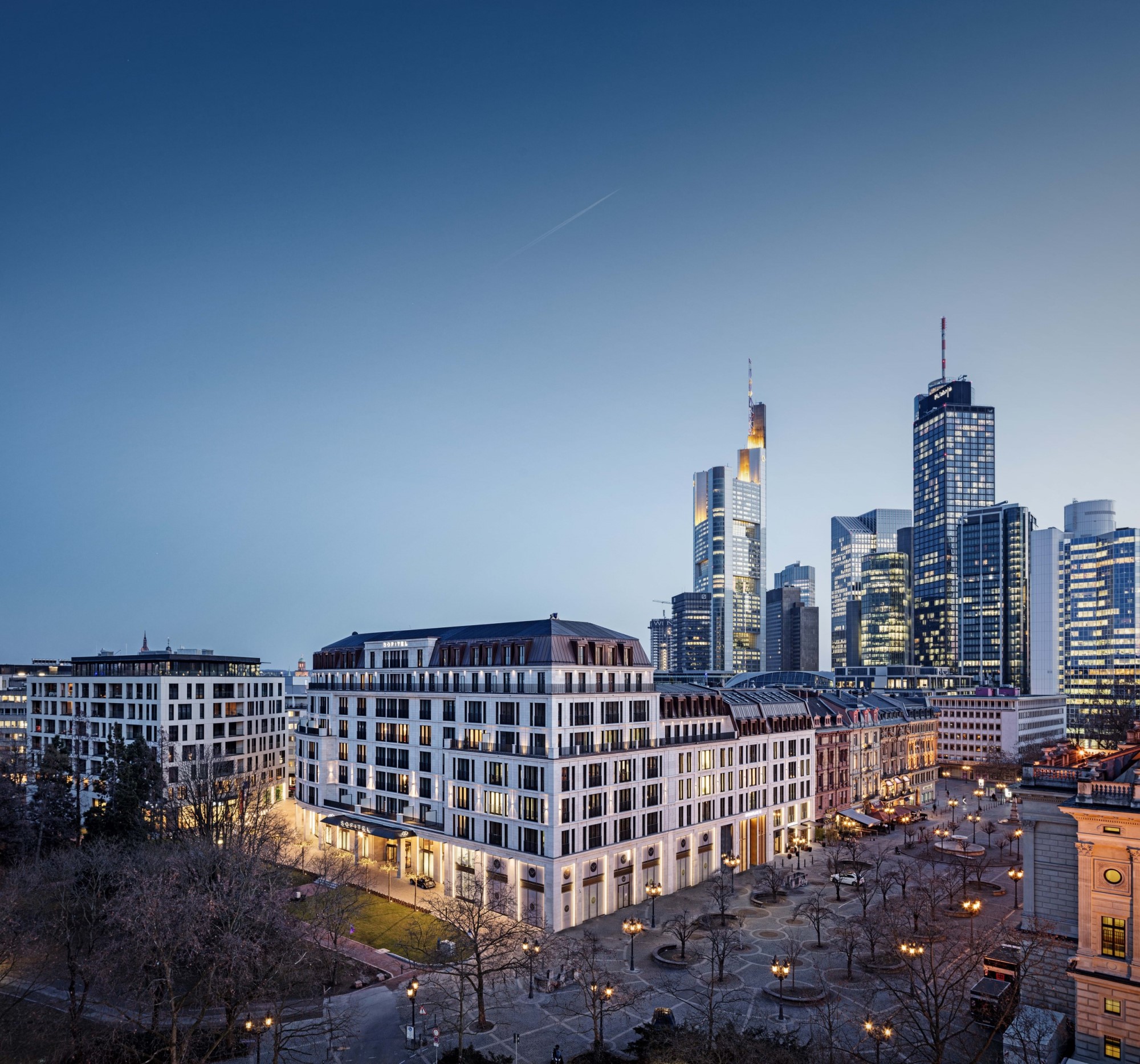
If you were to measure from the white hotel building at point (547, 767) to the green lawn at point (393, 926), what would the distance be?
6361mm

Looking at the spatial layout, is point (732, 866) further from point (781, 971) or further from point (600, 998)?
point (600, 998)

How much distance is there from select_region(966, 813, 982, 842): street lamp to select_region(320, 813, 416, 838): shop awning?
71.5 m

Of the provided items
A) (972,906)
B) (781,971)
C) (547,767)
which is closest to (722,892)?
(781,971)

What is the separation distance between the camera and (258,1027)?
45.8 meters

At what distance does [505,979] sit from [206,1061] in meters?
20.9

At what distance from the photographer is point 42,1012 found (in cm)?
4966

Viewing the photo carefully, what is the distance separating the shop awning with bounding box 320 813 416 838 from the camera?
83750mm

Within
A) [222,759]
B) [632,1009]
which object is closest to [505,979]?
[632,1009]

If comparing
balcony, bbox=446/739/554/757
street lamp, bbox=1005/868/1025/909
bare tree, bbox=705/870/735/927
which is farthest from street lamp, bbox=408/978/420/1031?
street lamp, bbox=1005/868/1025/909

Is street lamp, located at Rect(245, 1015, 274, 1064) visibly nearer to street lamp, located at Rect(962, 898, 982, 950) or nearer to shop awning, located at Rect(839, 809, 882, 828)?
street lamp, located at Rect(962, 898, 982, 950)

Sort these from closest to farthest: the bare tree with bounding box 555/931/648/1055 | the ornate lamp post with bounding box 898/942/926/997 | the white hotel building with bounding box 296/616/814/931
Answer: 1. the bare tree with bounding box 555/931/648/1055
2. the ornate lamp post with bounding box 898/942/926/997
3. the white hotel building with bounding box 296/616/814/931

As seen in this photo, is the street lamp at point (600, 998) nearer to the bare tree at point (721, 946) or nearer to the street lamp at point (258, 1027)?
the bare tree at point (721, 946)

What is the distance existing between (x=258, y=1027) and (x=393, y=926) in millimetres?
23684

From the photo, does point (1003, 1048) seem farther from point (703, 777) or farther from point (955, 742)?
point (955, 742)
